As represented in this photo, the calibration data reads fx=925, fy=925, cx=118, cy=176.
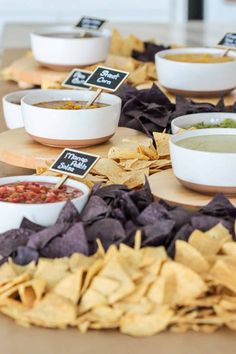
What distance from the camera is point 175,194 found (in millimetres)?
1757

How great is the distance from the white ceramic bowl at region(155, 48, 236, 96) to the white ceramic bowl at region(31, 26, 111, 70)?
41cm

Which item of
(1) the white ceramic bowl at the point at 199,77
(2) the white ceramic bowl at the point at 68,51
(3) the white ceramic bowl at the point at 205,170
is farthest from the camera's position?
(2) the white ceramic bowl at the point at 68,51

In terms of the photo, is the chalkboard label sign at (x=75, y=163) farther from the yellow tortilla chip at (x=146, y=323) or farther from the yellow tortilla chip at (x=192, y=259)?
the yellow tortilla chip at (x=146, y=323)

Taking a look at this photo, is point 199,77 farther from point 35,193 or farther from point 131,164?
point 35,193

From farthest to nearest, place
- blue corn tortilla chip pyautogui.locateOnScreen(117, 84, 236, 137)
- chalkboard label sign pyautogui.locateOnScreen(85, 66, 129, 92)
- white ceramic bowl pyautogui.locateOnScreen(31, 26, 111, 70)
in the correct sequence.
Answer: white ceramic bowl pyautogui.locateOnScreen(31, 26, 111, 70)
blue corn tortilla chip pyautogui.locateOnScreen(117, 84, 236, 137)
chalkboard label sign pyautogui.locateOnScreen(85, 66, 129, 92)

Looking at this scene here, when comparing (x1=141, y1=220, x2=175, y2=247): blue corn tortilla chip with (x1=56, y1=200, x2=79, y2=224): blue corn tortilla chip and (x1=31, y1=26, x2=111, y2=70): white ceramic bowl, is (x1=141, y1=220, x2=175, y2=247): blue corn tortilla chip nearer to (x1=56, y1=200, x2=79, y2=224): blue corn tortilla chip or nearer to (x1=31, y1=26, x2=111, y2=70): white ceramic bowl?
(x1=56, y1=200, x2=79, y2=224): blue corn tortilla chip

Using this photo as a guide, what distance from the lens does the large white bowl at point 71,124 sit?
2076 mm

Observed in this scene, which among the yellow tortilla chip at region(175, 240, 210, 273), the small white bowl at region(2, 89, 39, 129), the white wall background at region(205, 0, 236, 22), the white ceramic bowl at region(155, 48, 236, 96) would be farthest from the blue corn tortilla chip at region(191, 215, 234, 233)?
the white wall background at region(205, 0, 236, 22)

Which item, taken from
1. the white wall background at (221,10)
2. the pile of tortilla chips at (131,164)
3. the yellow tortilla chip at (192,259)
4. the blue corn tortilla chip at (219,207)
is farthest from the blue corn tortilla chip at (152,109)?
the white wall background at (221,10)

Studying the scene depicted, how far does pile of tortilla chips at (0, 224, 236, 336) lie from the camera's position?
4.35 ft

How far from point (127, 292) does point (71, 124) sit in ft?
2.65

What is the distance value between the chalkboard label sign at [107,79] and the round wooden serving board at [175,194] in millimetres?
339

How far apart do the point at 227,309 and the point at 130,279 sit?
15cm

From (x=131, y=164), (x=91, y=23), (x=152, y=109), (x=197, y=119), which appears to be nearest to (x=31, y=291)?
(x=131, y=164)
